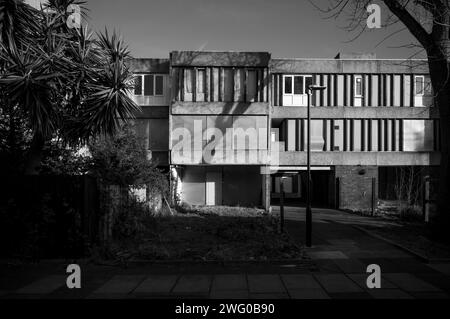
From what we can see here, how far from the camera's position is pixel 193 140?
2381 centimetres

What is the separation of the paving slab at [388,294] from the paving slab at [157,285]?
3.95m

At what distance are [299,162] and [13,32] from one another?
61.9ft

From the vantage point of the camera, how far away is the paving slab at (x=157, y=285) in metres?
7.74

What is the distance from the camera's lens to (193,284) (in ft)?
26.9

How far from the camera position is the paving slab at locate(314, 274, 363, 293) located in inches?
307

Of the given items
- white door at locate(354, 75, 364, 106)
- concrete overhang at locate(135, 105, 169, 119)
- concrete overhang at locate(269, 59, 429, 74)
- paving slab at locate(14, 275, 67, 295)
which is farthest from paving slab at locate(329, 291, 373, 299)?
white door at locate(354, 75, 364, 106)

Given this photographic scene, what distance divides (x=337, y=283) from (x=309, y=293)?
993mm

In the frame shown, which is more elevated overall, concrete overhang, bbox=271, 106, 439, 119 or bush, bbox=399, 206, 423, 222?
concrete overhang, bbox=271, 106, 439, 119

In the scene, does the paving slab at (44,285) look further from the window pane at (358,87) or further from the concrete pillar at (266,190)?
the window pane at (358,87)

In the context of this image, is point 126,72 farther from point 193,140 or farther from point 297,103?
point 297,103

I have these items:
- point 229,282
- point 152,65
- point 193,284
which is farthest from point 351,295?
point 152,65

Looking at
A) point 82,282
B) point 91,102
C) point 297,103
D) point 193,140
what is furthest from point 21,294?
point 297,103

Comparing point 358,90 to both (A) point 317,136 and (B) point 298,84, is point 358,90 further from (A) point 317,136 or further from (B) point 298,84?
(A) point 317,136

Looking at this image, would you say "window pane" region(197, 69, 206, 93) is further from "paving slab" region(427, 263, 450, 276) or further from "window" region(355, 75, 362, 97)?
"paving slab" region(427, 263, 450, 276)
